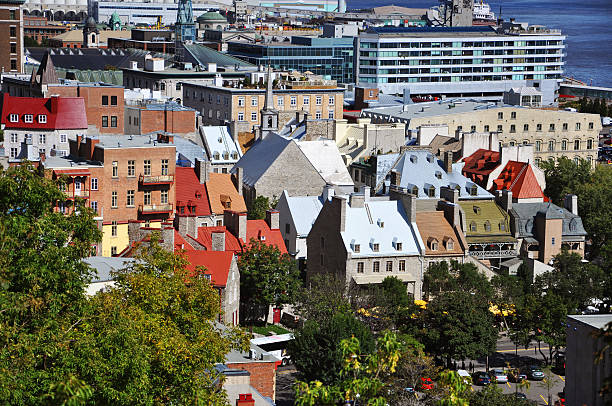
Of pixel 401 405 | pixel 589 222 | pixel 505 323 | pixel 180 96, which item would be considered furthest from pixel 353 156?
pixel 401 405

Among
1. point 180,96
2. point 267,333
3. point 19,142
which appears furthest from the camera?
point 180,96

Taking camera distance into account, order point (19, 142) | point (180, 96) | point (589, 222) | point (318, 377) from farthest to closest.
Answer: point (180, 96), point (19, 142), point (589, 222), point (318, 377)

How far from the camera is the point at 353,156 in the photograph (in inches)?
4296

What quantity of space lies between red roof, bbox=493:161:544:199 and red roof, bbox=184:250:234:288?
31.9 meters

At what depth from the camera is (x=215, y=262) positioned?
6950 centimetres

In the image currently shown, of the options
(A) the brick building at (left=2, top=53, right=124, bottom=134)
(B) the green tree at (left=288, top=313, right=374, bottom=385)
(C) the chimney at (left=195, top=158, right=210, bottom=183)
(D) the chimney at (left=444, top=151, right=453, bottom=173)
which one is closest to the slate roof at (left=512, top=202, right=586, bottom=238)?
(D) the chimney at (left=444, top=151, right=453, bottom=173)

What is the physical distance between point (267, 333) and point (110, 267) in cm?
1450

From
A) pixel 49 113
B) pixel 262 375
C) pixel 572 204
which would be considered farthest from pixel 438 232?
pixel 49 113

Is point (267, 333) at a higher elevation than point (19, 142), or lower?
lower

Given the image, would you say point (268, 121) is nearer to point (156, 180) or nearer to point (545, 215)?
point (156, 180)

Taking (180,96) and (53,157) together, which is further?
(180,96)

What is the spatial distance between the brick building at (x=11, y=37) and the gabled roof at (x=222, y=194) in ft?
276

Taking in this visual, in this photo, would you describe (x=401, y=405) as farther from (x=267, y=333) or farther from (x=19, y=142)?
(x=19, y=142)

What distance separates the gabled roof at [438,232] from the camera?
8062cm
